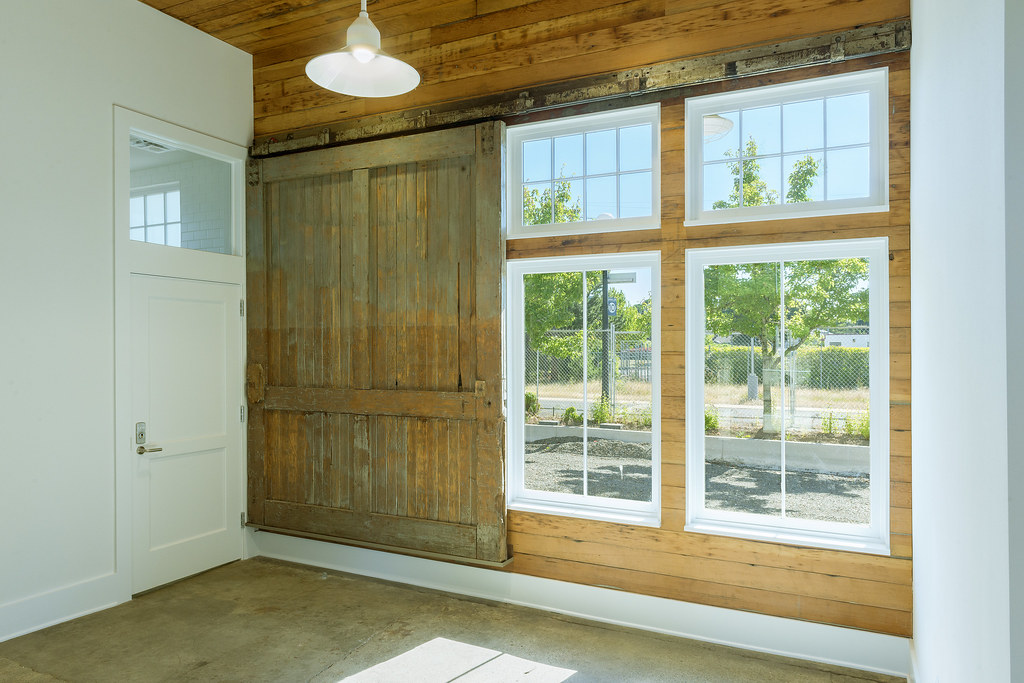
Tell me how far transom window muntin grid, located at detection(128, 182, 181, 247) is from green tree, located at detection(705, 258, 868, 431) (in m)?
3.44

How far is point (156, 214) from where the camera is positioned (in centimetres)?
425

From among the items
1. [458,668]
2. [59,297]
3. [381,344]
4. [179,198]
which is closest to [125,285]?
[59,297]

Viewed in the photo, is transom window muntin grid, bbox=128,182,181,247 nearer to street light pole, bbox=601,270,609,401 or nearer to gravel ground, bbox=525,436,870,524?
gravel ground, bbox=525,436,870,524

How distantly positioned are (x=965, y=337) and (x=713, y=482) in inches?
84.9

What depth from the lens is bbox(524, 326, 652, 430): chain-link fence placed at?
3.73 metres

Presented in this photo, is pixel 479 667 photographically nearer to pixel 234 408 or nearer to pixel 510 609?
pixel 510 609

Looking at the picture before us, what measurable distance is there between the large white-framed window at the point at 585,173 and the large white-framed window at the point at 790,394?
1.61 feet

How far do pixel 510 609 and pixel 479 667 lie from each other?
2.37 feet

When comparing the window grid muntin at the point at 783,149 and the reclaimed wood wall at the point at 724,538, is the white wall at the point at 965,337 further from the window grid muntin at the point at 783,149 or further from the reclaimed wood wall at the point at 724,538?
the window grid muntin at the point at 783,149

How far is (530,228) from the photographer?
157 inches

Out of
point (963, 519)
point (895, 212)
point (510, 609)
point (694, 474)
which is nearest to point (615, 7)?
point (895, 212)

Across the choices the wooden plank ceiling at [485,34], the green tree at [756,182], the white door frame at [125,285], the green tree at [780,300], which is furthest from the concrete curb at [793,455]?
the white door frame at [125,285]

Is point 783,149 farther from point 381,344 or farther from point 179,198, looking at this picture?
point 179,198

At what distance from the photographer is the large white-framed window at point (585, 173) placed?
3.70m
